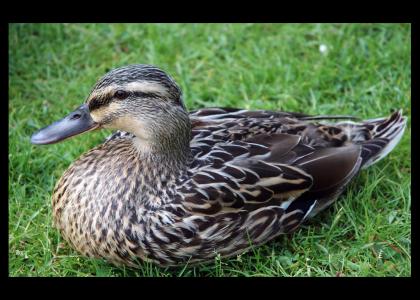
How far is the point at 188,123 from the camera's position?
13.9ft

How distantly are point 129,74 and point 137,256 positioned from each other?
107cm

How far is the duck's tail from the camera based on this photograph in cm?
490

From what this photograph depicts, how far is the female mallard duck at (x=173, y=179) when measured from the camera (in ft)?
13.4

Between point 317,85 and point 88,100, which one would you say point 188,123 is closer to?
point 88,100

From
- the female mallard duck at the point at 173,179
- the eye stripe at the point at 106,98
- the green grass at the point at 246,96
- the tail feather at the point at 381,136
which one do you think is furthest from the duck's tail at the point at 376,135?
the eye stripe at the point at 106,98

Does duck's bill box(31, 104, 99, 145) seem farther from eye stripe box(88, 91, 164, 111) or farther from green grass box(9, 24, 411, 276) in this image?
green grass box(9, 24, 411, 276)

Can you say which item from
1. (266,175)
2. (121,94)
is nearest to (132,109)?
(121,94)

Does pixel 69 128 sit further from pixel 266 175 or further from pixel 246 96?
pixel 246 96

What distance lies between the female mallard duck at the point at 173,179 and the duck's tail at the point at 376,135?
33 cm

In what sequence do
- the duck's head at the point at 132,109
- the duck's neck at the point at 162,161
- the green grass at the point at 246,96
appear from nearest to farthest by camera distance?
the duck's head at the point at 132,109, the duck's neck at the point at 162,161, the green grass at the point at 246,96

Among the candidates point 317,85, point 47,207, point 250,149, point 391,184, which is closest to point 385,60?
point 317,85

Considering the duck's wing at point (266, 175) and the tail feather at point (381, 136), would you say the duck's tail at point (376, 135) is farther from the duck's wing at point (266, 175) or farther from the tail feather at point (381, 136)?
the duck's wing at point (266, 175)

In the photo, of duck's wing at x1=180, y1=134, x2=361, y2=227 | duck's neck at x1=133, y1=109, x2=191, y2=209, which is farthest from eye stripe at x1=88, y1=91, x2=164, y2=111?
duck's wing at x1=180, y1=134, x2=361, y2=227

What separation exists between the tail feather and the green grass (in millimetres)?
179
